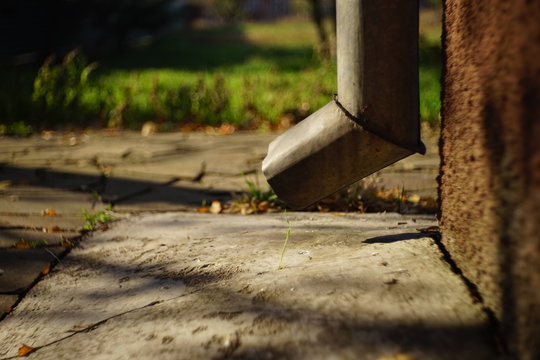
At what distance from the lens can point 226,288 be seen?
1403mm

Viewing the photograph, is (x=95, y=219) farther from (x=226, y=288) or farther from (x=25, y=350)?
(x=226, y=288)

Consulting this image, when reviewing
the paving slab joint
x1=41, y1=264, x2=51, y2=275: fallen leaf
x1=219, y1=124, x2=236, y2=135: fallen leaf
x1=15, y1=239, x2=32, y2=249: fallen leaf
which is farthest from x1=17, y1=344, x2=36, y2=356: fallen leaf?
x1=219, y1=124, x2=236, y2=135: fallen leaf

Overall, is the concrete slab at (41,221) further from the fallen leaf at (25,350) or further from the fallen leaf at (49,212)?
the fallen leaf at (25,350)

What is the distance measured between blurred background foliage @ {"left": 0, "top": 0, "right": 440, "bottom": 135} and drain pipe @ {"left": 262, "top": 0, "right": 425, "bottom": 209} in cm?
362

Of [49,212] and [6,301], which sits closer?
[6,301]

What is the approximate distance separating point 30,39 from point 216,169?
877 centimetres

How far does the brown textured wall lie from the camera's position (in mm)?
895

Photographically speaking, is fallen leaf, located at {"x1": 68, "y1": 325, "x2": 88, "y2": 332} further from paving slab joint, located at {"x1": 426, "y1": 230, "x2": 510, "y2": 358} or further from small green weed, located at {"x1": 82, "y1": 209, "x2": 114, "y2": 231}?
small green weed, located at {"x1": 82, "y1": 209, "x2": 114, "y2": 231}

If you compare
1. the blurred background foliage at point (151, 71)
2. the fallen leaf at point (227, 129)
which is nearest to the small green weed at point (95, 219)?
the fallen leaf at point (227, 129)

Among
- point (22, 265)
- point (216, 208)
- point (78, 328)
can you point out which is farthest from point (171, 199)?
point (78, 328)

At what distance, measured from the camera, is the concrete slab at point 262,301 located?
1.06m

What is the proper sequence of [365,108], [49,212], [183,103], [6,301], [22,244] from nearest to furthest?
1. [365,108]
2. [6,301]
3. [22,244]
4. [49,212]
5. [183,103]

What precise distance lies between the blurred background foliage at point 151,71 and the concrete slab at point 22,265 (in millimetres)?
3572

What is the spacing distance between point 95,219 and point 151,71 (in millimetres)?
8287
